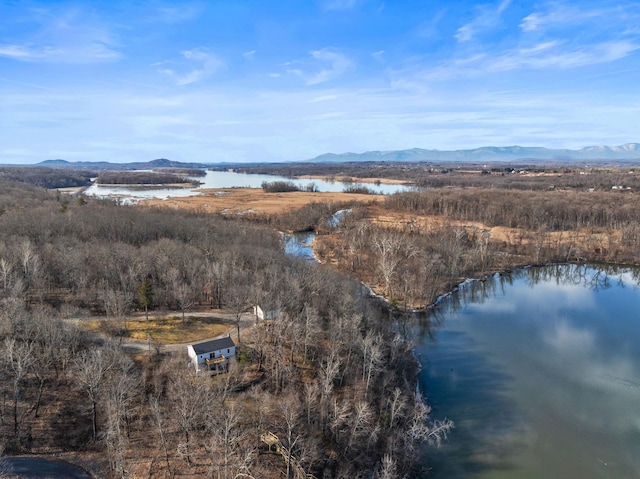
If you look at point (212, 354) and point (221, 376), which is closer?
point (221, 376)

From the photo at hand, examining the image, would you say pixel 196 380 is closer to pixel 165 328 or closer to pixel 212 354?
pixel 212 354

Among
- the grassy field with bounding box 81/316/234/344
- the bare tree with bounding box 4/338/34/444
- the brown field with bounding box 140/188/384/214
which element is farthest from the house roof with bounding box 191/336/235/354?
the brown field with bounding box 140/188/384/214

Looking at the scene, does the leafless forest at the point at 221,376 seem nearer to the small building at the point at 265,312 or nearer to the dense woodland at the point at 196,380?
the dense woodland at the point at 196,380

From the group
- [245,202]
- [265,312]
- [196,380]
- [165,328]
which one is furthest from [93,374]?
[245,202]

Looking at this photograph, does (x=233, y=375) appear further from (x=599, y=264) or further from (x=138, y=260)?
(x=599, y=264)

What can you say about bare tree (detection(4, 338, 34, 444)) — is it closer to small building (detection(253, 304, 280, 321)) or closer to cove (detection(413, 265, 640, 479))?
small building (detection(253, 304, 280, 321))
